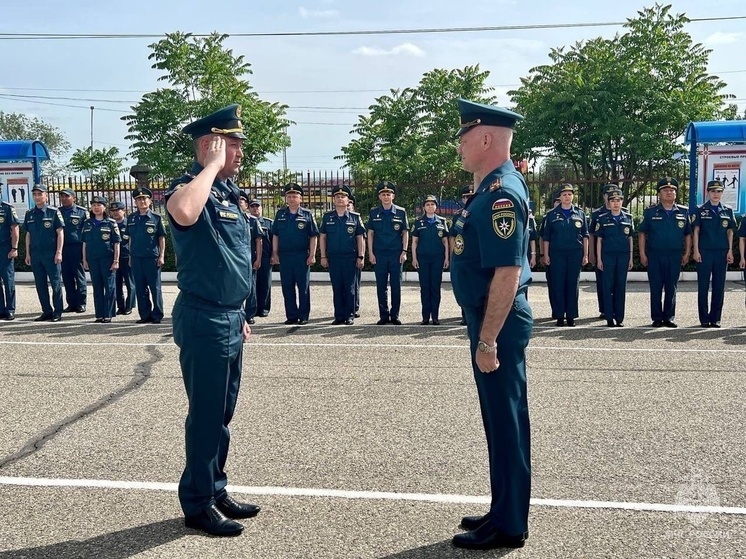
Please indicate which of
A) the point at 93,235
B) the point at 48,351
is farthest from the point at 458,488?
the point at 93,235

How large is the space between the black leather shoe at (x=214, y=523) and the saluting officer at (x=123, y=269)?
8794 millimetres

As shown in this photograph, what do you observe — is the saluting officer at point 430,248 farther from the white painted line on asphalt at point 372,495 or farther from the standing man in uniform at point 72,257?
the white painted line on asphalt at point 372,495

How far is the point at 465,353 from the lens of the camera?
8.16 metres

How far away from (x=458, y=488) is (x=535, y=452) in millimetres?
782

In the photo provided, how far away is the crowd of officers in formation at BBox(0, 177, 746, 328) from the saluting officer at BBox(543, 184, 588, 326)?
0.01 m

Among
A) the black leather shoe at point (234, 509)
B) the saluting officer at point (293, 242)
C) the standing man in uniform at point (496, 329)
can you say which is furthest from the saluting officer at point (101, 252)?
the standing man in uniform at point (496, 329)

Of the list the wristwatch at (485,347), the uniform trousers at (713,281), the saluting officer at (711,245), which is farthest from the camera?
the saluting officer at (711,245)

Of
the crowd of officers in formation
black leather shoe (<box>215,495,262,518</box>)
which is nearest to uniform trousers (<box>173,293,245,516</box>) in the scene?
black leather shoe (<box>215,495,262,518</box>)

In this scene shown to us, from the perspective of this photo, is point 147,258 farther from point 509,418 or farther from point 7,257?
point 509,418

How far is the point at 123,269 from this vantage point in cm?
1234

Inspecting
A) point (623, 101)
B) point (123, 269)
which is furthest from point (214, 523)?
point (623, 101)

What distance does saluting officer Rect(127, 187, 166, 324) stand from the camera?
10.9 meters

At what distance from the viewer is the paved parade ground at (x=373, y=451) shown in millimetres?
3623

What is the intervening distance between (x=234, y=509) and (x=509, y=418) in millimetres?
1459
